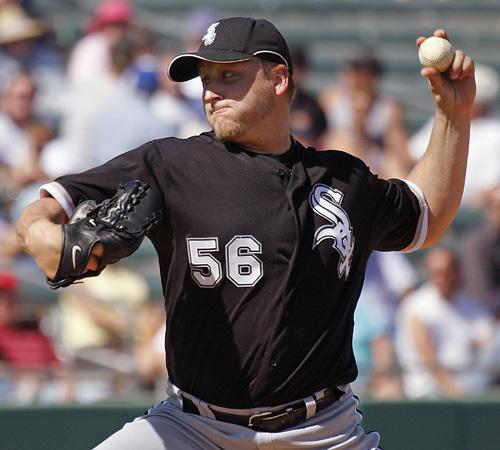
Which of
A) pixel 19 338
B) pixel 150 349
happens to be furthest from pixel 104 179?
pixel 19 338

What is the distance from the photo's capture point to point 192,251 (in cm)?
342

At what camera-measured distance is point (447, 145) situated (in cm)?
395

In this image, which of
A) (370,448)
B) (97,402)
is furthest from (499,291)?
(370,448)

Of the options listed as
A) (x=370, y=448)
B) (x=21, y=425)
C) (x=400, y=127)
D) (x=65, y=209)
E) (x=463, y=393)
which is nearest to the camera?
(x=65, y=209)

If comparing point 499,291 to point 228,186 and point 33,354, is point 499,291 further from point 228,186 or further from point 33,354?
point 228,186

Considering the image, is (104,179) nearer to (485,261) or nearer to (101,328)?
(101,328)

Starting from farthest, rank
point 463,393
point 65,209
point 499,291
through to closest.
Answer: point 499,291
point 463,393
point 65,209

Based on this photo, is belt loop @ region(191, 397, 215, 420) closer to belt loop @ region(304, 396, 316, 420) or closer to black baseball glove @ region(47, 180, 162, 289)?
belt loop @ region(304, 396, 316, 420)

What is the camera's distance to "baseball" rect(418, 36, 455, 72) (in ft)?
12.5

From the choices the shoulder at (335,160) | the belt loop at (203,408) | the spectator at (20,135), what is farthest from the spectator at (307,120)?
the belt loop at (203,408)

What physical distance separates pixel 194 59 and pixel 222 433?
114cm

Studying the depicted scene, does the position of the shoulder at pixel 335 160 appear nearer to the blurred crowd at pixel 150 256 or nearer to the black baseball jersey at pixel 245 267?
the black baseball jersey at pixel 245 267

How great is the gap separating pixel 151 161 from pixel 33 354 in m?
3.26

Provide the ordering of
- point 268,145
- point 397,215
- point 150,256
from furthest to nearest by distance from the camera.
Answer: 1. point 150,256
2. point 397,215
3. point 268,145
